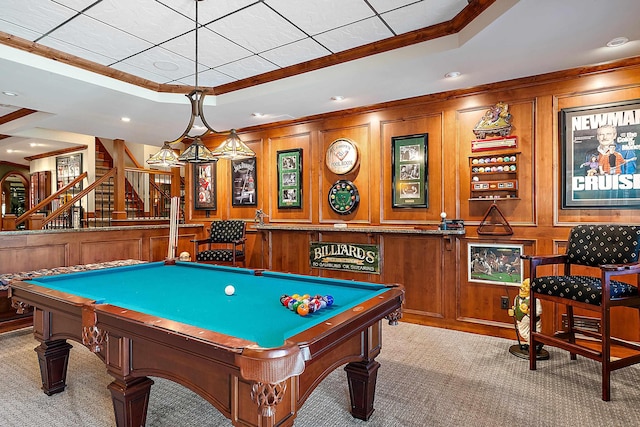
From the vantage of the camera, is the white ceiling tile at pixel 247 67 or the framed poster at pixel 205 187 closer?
the white ceiling tile at pixel 247 67

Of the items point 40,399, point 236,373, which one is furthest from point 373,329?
point 40,399

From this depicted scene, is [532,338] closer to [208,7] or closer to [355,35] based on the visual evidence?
[355,35]

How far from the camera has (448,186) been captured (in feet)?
13.4

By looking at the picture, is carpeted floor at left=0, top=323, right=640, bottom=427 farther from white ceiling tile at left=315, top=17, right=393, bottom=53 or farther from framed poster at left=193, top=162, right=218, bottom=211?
framed poster at left=193, top=162, right=218, bottom=211

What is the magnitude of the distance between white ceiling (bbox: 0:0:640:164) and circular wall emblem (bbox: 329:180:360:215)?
101 cm

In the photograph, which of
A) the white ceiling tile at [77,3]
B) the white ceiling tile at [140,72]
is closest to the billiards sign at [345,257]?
the white ceiling tile at [140,72]

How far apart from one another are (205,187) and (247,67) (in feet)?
10.0

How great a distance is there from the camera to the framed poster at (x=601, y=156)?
319 centimetres

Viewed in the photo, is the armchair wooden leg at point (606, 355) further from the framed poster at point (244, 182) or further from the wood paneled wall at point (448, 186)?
the framed poster at point (244, 182)

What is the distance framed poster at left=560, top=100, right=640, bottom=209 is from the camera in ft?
10.5

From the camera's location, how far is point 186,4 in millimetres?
2600

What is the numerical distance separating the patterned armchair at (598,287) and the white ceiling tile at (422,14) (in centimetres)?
203

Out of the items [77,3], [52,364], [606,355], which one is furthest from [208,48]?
[606,355]

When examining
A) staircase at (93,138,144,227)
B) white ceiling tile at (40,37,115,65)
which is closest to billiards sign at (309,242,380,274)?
white ceiling tile at (40,37,115,65)
